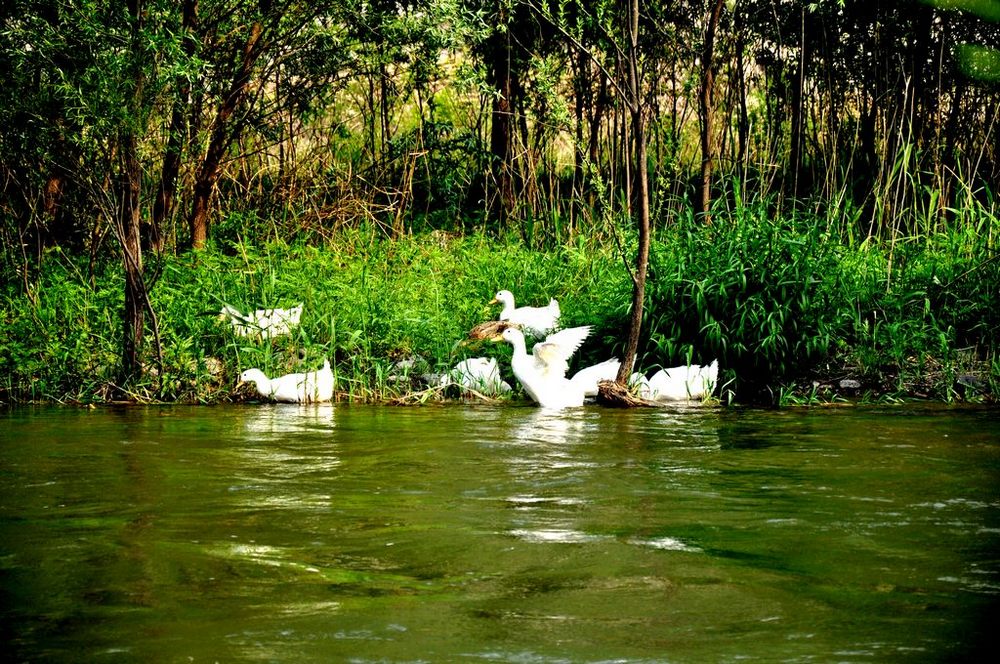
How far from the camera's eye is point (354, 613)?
3.01m

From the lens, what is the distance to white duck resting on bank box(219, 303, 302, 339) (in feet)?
27.2

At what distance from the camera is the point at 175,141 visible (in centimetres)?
920

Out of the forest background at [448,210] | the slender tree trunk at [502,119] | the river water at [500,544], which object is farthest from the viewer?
the slender tree trunk at [502,119]

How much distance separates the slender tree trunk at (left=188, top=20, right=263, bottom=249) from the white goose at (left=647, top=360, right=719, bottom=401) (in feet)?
15.0

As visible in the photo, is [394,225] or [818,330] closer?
[818,330]

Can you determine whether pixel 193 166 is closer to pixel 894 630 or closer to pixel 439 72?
pixel 439 72

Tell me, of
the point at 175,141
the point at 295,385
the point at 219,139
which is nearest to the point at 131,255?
the point at 295,385

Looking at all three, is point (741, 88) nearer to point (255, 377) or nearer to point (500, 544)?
point (255, 377)

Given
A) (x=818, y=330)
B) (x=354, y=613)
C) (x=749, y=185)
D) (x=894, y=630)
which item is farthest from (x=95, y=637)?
(x=749, y=185)

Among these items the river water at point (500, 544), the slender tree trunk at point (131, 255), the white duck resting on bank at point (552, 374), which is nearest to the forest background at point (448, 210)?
the slender tree trunk at point (131, 255)

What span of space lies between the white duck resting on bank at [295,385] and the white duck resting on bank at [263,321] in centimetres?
43

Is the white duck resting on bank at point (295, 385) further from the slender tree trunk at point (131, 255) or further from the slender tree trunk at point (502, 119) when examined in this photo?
the slender tree trunk at point (502, 119)

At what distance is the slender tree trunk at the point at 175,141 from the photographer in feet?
29.0

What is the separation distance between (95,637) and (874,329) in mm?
6596
